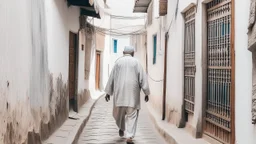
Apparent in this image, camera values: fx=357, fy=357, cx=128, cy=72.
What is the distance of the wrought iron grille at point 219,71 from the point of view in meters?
4.85

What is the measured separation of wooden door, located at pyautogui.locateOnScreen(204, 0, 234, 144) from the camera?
4.79 metres

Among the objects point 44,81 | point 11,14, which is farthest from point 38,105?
point 11,14

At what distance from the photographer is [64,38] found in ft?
26.5

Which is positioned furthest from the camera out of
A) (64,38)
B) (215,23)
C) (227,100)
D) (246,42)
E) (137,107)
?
(64,38)

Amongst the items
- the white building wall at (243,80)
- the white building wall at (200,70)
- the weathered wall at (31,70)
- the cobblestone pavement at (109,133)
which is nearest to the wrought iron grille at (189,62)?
the white building wall at (200,70)

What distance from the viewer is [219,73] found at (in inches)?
204

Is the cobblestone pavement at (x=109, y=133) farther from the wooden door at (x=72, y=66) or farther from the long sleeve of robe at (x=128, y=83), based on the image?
the wooden door at (x=72, y=66)

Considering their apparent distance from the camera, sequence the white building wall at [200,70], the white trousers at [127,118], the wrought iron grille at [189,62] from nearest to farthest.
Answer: the white building wall at [200,70] → the white trousers at [127,118] → the wrought iron grille at [189,62]

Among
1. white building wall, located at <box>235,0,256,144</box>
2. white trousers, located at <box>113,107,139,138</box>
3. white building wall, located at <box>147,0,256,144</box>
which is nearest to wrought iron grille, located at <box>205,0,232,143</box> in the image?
white building wall, located at <box>147,0,256,144</box>

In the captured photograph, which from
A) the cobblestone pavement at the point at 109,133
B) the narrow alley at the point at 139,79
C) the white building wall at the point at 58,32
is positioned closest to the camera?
the narrow alley at the point at 139,79

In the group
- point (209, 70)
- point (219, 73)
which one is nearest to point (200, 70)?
point (209, 70)

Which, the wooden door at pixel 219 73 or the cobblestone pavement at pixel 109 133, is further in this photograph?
the cobblestone pavement at pixel 109 133

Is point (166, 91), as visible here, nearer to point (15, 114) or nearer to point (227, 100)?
point (227, 100)

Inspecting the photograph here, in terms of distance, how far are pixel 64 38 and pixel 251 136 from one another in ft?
17.4
